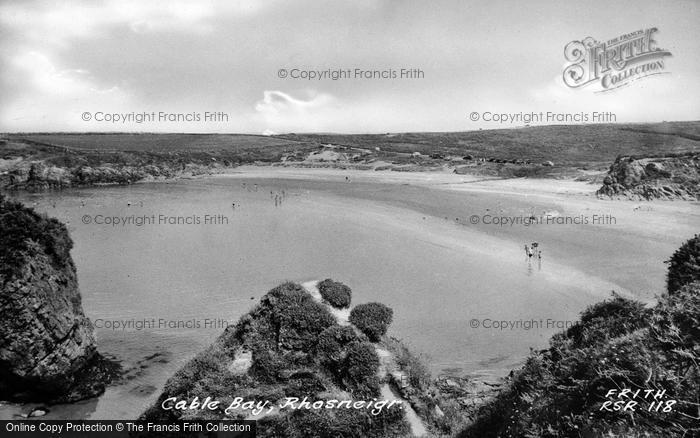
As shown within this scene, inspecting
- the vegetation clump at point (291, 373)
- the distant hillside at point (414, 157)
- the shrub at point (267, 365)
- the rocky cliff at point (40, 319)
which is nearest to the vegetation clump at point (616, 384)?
the vegetation clump at point (291, 373)

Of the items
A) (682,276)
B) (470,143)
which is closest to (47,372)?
(682,276)

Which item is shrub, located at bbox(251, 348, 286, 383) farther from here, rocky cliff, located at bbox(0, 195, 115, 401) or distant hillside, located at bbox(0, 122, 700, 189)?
distant hillside, located at bbox(0, 122, 700, 189)

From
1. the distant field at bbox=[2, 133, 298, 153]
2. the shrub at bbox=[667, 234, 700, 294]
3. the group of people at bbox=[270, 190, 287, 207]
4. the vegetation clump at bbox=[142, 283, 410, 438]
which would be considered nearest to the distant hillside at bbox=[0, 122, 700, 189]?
the distant field at bbox=[2, 133, 298, 153]

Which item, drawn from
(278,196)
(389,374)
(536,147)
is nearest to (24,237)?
(389,374)

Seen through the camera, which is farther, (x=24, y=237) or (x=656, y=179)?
(x=656, y=179)

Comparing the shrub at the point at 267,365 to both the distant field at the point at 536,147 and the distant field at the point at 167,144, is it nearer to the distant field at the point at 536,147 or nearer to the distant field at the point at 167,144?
the distant field at the point at 536,147

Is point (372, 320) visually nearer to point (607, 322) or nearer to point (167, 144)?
point (607, 322)
